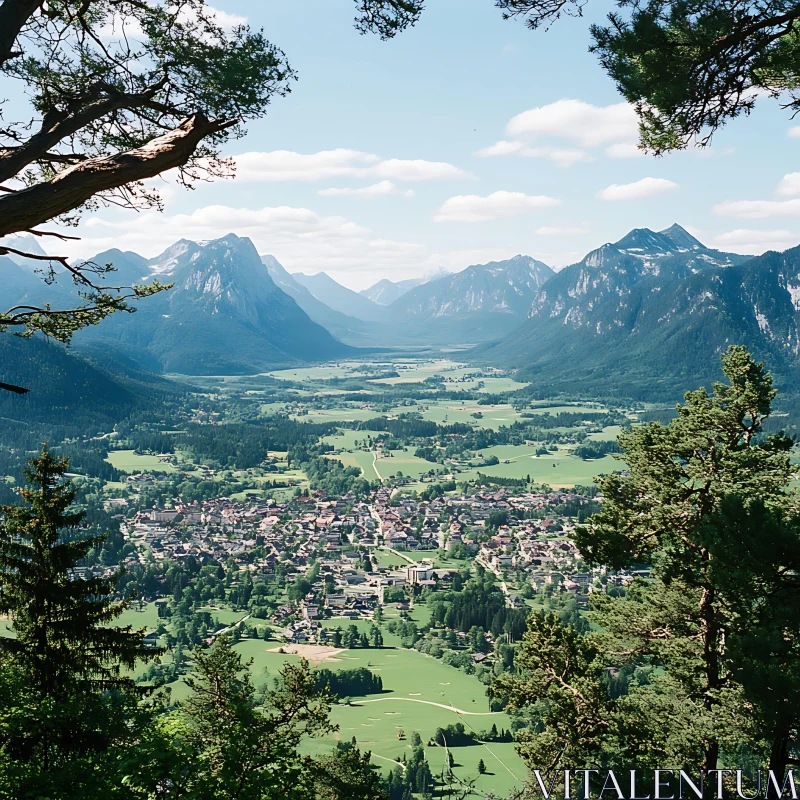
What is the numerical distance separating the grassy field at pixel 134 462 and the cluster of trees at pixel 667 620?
79.3 meters

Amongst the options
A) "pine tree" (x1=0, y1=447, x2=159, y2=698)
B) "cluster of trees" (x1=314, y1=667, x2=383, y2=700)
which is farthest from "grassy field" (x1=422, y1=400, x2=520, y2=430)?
"pine tree" (x1=0, y1=447, x2=159, y2=698)

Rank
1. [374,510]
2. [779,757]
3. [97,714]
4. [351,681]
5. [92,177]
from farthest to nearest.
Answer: [374,510], [351,681], [97,714], [779,757], [92,177]

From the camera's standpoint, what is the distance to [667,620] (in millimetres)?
8812

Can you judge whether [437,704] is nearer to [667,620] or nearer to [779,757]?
[667,620]

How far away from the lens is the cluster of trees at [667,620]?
785 cm

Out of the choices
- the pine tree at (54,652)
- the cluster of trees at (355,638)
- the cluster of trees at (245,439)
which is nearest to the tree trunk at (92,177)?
the pine tree at (54,652)

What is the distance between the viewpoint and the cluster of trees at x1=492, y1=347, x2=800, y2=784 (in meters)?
7.85

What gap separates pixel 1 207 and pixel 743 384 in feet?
30.5

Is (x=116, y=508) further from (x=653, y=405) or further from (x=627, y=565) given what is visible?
(x=653, y=405)

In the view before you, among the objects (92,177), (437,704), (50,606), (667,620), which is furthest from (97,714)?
(437,704)

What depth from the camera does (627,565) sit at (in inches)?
381

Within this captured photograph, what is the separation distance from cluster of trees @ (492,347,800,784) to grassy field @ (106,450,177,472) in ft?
260

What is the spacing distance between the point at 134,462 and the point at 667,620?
287ft

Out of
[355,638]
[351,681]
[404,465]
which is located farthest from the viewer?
[404,465]
